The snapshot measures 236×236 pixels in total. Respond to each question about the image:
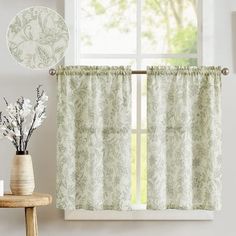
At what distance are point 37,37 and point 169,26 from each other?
1.00m

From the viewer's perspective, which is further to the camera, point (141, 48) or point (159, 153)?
point (141, 48)

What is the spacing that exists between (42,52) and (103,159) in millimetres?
859

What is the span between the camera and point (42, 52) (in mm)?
4598

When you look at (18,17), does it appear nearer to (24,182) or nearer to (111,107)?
(111,107)

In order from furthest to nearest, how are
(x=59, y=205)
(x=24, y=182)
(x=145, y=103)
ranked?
1. (x=145, y=103)
2. (x=59, y=205)
3. (x=24, y=182)

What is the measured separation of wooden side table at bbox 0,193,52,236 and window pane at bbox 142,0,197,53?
1446mm

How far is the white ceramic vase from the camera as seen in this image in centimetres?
418

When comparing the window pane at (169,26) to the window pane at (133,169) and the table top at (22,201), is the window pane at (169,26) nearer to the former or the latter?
the window pane at (133,169)

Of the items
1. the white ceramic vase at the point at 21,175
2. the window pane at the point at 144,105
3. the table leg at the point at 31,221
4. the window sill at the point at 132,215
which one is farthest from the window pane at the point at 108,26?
the table leg at the point at 31,221

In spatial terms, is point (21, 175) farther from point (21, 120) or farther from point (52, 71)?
point (52, 71)

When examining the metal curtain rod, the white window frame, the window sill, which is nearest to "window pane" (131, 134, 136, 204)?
the white window frame

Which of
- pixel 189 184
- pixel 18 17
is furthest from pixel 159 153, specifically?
→ pixel 18 17

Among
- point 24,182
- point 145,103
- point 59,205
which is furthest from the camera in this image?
point 145,103

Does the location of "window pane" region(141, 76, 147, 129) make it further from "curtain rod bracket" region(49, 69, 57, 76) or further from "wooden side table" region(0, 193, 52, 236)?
"wooden side table" region(0, 193, 52, 236)
